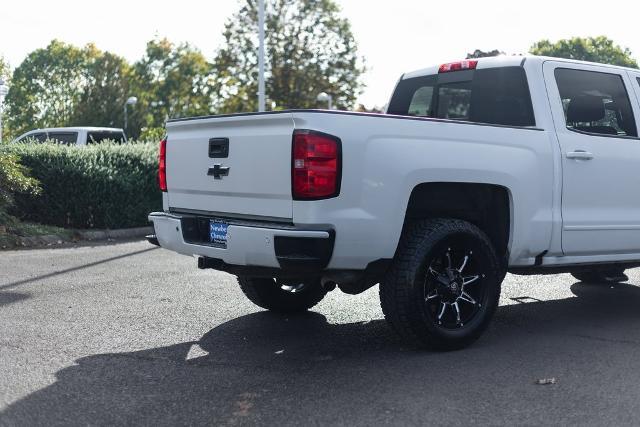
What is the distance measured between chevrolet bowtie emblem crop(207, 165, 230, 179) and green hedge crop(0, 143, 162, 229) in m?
8.60

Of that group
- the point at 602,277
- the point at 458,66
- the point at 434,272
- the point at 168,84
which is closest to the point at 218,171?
the point at 434,272

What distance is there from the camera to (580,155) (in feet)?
19.8

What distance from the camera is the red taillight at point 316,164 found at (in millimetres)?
4863

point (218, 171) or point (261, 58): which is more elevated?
point (261, 58)

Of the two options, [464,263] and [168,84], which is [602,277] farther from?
[168,84]

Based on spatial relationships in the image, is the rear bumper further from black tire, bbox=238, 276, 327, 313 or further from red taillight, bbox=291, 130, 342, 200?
black tire, bbox=238, 276, 327, 313

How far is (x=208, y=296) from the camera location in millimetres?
7684

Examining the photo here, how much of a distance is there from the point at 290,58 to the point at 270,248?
130 feet

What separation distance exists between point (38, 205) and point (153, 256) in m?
3.54

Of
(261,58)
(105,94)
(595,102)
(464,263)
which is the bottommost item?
(464,263)

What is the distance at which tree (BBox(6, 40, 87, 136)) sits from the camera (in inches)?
2808

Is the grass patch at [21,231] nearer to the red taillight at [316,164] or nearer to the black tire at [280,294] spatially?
the black tire at [280,294]

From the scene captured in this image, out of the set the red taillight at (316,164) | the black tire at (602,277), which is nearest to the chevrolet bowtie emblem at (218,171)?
the red taillight at (316,164)

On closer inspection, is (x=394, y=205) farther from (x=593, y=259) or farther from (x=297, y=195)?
(x=593, y=259)
